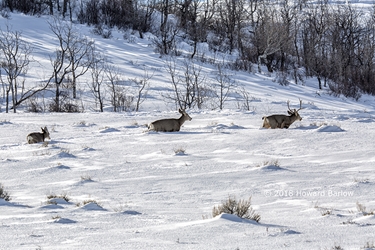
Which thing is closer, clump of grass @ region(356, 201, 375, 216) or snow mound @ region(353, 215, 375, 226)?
snow mound @ region(353, 215, 375, 226)

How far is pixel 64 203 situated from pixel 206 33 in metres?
38.7

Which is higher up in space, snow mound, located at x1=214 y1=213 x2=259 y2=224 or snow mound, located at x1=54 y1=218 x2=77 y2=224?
snow mound, located at x1=214 y1=213 x2=259 y2=224

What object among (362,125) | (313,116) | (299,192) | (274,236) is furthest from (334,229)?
(313,116)

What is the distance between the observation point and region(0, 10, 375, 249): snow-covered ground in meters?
4.10

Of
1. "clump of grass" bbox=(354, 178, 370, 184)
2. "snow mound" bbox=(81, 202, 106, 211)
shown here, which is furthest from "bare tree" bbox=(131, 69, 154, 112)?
"snow mound" bbox=(81, 202, 106, 211)

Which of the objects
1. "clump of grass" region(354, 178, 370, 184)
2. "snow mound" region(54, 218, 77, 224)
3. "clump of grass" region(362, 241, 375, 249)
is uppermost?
"clump of grass" region(362, 241, 375, 249)

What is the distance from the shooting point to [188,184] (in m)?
6.96

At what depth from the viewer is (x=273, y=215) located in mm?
5254

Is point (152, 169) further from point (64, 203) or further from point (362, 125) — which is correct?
point (362, 125)

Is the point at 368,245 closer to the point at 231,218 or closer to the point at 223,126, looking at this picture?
the point at 231,218

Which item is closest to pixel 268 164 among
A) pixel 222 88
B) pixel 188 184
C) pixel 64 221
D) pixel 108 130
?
pixel 188 184

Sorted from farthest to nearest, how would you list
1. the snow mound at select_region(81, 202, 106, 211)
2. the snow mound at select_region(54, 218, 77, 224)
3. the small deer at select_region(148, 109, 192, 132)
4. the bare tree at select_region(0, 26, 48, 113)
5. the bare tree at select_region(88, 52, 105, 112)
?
the bare tree at select_region(88, 52, 105, 112)
the bare tree at select_region(0, 26, 48, 113)
the small deer at select_region(148, 109, 192, 132)
the snow mound at select_region(81, 202, 106, 211)
the snow mound at select_region(54, 218, 77, 224)

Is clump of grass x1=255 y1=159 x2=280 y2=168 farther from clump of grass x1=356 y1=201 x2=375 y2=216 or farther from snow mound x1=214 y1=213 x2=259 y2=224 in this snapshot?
snow mound x1=214 y1=213 x2=259 y2=224

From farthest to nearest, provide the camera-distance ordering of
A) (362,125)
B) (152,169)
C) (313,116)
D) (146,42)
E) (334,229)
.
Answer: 1. (146,42)
2. (313,116)
3. (362,125)
4. (152,169)
5. (334,229)
